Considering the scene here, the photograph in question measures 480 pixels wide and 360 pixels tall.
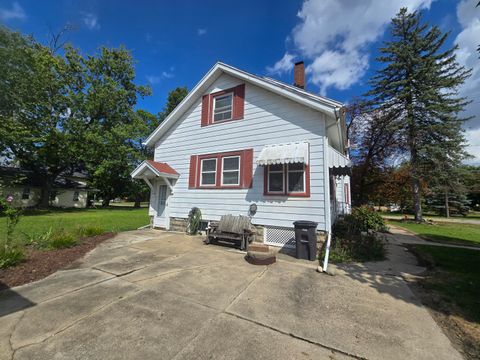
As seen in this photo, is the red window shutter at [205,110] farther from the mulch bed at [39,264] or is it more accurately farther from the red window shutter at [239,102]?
the mulch bed at [39,264]

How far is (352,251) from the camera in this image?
700 centimetres

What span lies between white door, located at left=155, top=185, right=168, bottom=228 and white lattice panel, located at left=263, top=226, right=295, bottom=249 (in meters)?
5.91

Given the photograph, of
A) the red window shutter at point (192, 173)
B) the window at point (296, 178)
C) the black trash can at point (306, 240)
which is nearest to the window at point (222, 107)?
the red window shutter at point (192, 173)

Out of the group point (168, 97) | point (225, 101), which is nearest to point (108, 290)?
point (225, 101)

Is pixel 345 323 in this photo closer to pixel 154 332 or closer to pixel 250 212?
pixel 154 332

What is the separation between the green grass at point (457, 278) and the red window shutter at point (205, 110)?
9.86 metres

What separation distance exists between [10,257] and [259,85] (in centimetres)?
970

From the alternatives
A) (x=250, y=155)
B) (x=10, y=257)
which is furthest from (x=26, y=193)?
(x=250, y=155)

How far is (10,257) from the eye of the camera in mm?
5203

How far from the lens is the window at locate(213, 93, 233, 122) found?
10.1 meters

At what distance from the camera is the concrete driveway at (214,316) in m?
2.62

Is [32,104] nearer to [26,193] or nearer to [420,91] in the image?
[26,193]

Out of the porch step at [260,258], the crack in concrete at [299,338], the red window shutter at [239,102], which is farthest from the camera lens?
the red window shutter at [239,102]

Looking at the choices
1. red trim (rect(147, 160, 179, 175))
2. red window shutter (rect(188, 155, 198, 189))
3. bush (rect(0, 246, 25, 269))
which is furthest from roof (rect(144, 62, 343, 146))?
bush (rect(0, 246, 25, 269))
